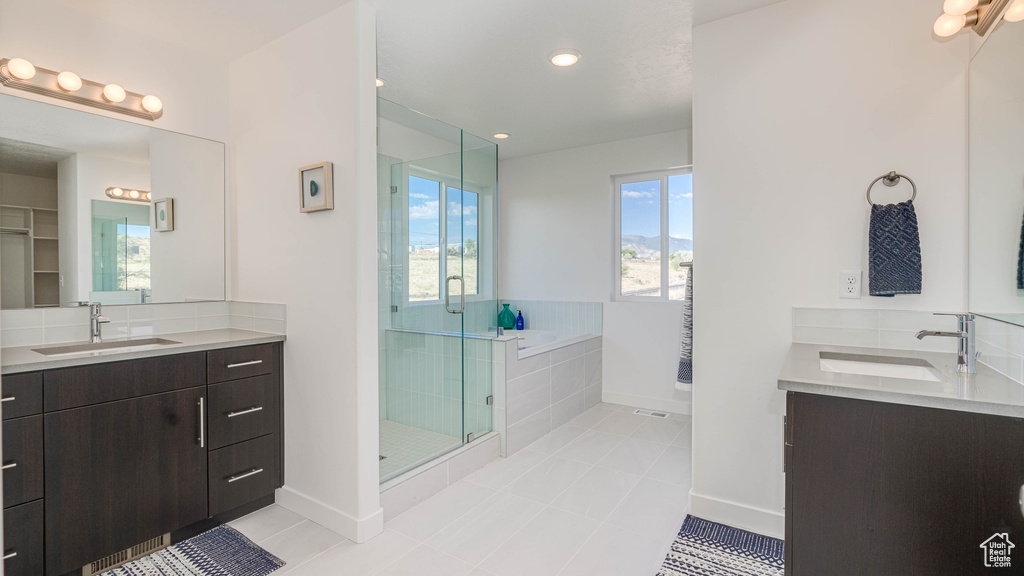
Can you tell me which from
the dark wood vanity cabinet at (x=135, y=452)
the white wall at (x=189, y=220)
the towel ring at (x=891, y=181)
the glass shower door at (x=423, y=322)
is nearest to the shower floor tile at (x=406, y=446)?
the glass shower door at (x=423, y=322)

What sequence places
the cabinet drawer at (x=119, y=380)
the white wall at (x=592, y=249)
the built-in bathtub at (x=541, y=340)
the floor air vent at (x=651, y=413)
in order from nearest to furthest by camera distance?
the cabinet drawer at (x=119, y=380) → the built-in bathtub at (x=541, y=340) → the floor air vent at (x=651, y=413) → the white wall at (x=592, y=249)

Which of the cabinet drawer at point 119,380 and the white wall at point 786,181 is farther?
the white wall at point 786,181

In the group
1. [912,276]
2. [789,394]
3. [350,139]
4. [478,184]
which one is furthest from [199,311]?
[912,276]

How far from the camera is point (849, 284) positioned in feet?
6.52

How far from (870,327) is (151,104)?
3306mm

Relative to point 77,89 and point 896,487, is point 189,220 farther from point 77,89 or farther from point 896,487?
point 896,487

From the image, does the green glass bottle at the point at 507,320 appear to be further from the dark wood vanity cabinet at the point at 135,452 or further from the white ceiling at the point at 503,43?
the dark wood vanity cabinet at the point at 135,452

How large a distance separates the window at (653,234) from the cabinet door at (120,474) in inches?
127

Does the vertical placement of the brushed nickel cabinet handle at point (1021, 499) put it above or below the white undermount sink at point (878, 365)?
below

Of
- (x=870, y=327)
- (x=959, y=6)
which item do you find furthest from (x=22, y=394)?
(x=959, y=6)

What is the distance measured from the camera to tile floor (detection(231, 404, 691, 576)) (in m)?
1.94

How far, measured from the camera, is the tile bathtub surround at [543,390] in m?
3.08

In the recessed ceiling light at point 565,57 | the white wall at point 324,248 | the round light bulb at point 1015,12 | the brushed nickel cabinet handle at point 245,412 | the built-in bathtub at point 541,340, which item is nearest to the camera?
the round light bulb at point 1015,12

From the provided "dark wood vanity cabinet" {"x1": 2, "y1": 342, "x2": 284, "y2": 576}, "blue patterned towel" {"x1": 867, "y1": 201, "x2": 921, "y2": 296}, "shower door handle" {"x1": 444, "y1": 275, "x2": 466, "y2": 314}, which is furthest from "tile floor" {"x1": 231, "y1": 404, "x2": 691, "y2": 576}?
"blue patterned towel" {"x1": 867, "y1": 201, "x2": 921, "y2": 296}
